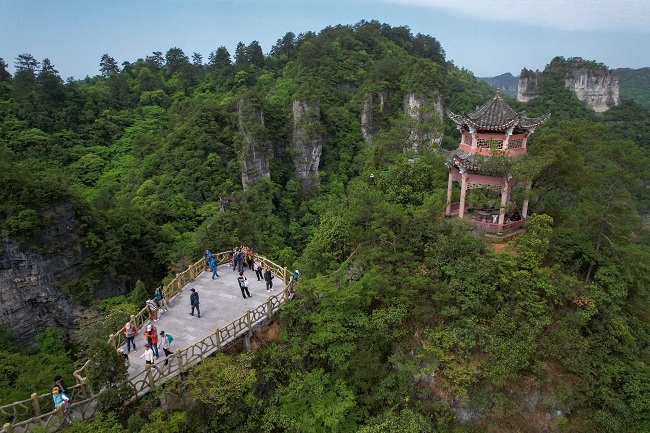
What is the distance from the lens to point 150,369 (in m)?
11.0

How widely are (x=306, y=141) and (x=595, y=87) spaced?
195ft

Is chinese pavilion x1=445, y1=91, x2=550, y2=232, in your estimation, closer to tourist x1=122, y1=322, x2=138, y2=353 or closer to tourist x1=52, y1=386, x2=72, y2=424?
tourist x1=122, y1=322, x2=138, y2=353

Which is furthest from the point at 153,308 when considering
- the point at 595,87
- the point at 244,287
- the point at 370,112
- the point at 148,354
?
the point at 595,87

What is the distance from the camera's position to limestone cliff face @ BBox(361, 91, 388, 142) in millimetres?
49719

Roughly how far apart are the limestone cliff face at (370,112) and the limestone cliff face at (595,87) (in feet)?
143

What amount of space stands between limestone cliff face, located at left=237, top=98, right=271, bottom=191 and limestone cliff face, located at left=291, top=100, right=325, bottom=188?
5159mm

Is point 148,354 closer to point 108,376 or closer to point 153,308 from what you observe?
point 108,376

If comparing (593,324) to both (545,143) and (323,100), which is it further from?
(323,100)

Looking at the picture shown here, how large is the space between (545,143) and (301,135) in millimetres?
29521

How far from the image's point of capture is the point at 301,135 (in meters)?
43.9

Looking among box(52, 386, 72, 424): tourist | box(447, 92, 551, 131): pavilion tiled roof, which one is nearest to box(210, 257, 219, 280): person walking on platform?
box(52, 386, 72, 424): tourist

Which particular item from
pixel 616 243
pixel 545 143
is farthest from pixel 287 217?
pixel 616 243

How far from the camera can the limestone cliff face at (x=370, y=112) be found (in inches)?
1957

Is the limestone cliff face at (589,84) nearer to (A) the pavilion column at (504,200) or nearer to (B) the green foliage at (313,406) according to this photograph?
(A) the pavilion column at (504,200)
